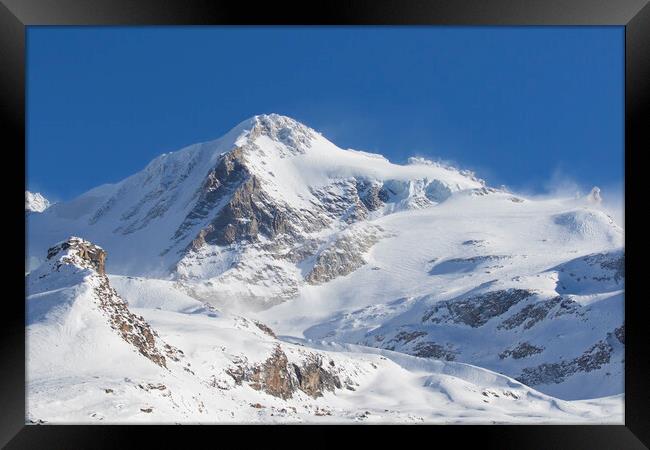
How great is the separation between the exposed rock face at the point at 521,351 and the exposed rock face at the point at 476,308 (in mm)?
12365

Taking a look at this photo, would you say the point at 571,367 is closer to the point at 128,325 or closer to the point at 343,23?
the point at 128,325

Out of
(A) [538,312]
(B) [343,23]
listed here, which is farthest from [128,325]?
(A) [538,312]

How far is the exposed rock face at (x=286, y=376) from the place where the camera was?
196 feet

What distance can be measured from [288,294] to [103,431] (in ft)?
597

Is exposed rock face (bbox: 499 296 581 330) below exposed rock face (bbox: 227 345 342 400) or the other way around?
the other way around

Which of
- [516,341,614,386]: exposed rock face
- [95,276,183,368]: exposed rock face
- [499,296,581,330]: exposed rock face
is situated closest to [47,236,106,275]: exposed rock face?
[95,276,183,368]: exposed rock face

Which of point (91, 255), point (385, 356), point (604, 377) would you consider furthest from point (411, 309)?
point (91, 255)

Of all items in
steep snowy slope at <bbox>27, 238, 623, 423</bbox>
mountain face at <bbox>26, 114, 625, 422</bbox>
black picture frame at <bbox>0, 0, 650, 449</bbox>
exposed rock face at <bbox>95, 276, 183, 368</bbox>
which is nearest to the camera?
black picture frame at <bbox>0, 0, 650, 449</bbox>

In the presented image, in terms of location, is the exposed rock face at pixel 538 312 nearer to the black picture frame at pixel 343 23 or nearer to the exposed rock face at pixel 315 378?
the exposed rock face at pixel 315 378

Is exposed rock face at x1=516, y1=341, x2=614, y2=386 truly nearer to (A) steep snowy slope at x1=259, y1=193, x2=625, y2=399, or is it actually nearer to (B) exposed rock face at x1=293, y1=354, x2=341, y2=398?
(A) steep snowy slope at x1=259, y1=193, x2=625, y2=399

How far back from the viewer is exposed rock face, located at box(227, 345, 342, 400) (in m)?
59.7

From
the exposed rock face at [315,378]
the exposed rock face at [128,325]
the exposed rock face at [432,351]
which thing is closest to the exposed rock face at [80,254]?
the exposed rock face at [128,325]

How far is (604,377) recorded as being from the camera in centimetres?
10494

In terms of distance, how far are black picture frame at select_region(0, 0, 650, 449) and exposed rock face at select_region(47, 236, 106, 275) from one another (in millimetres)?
37057
